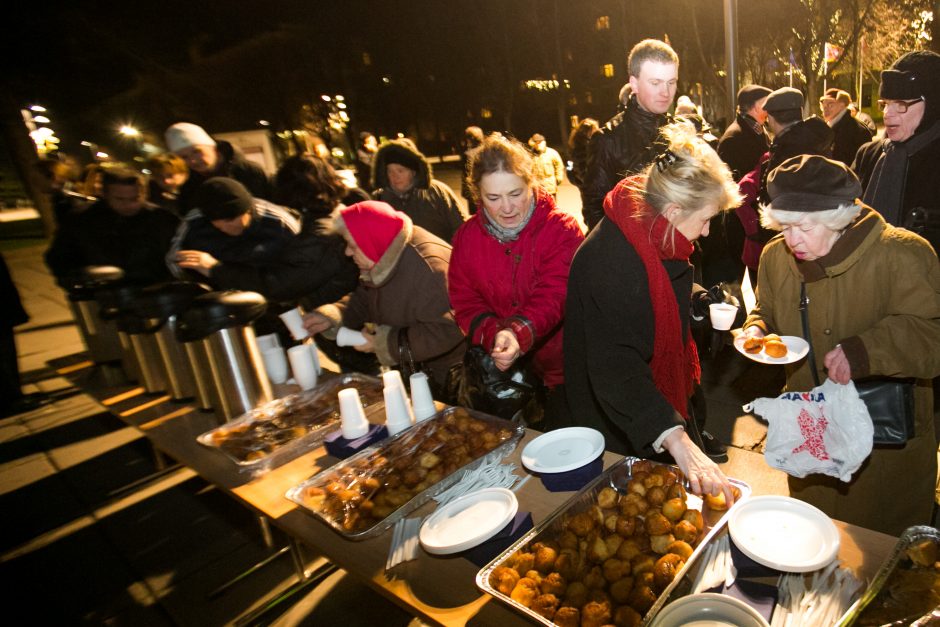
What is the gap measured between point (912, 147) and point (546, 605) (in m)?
2.89

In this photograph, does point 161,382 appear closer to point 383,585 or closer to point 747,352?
point 383,585

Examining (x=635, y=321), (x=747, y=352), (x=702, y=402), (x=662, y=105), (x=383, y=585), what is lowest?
(x=702, y=402)

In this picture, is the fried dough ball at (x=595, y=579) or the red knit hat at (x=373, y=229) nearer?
the fried dough ball at (x=595, y=579)

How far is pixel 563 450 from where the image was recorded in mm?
1618

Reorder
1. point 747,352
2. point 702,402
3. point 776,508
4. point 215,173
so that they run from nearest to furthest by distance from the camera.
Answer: point 776,508, point 747,352, point 702,402, point 215,173

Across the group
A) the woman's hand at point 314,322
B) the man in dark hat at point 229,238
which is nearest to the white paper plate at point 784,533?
the woman's hand at point 314,322

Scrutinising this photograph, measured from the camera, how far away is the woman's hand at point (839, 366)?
1.61m

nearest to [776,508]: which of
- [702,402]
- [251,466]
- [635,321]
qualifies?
[635,321]

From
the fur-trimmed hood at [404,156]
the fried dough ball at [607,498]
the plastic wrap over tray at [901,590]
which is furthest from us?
the fur-trimmed hood at [404,156]

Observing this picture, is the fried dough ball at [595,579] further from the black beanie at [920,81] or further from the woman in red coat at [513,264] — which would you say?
the black beanie at [920,81]

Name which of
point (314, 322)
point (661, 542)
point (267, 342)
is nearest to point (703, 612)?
point (661, 542)

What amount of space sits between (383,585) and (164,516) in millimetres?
2753

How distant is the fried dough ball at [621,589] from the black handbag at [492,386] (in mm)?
958

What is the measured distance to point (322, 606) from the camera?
8.21 ft
